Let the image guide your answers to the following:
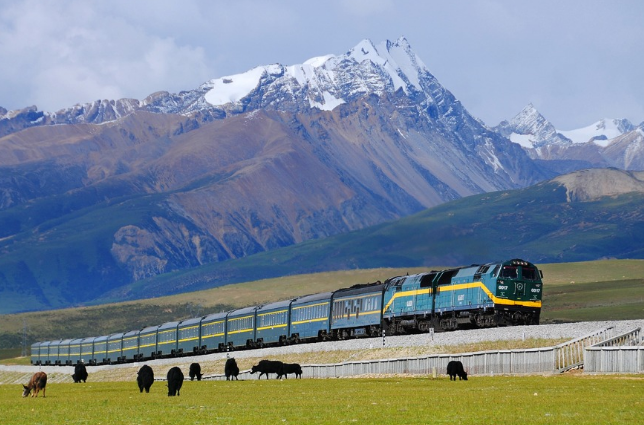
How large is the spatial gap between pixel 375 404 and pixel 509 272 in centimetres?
3611

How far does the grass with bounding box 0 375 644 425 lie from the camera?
3597 centimetres

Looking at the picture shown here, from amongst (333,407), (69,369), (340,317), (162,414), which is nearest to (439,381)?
(333,407)

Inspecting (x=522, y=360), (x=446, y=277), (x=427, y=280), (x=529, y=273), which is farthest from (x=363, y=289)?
(x=522, y=360)

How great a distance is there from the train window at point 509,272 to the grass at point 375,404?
18.8 m

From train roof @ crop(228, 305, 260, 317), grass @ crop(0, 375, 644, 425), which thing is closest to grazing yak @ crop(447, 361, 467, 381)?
grass @ crop(0, 375, 644, 425)

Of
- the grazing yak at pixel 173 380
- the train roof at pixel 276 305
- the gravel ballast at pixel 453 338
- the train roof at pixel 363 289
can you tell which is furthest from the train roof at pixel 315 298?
the grazing yak at pixel 173 380

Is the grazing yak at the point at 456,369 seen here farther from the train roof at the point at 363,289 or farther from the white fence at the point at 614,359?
the train roof at the point at 363,289

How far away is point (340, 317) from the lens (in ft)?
306

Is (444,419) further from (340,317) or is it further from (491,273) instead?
(340,317)

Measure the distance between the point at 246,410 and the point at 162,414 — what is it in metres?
3.15

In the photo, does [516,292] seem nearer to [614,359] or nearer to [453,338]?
[453,338]

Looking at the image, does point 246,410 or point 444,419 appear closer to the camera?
point 444,419

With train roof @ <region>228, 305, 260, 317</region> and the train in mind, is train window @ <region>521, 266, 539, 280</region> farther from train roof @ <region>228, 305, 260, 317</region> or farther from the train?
train roof @ <region>228, 305, 260, 317</region>

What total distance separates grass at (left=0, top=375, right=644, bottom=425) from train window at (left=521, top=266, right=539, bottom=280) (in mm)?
20484
